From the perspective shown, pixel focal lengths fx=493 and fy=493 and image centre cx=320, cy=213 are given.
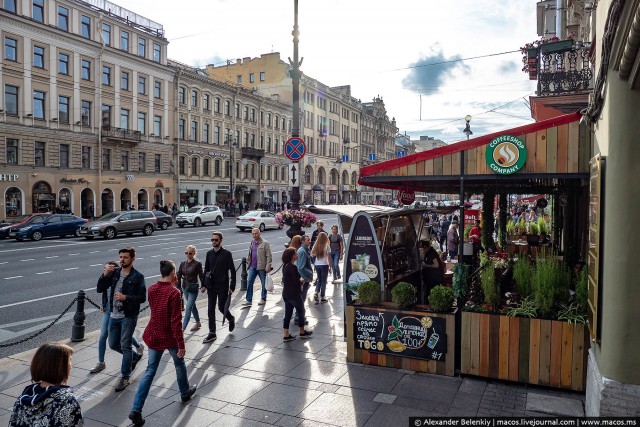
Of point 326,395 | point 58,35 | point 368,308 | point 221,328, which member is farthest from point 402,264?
point 58,35

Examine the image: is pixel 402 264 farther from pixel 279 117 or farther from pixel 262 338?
pixel 279 117

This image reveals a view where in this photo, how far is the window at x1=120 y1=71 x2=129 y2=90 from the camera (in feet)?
132

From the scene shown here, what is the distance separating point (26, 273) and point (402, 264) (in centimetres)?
1196

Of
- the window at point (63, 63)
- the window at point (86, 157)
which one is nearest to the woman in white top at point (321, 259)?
the window at point (86, 157)

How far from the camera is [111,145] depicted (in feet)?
130

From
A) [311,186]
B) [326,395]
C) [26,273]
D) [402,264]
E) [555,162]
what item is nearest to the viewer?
[326,395]

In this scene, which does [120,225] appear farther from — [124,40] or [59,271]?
[124,40]

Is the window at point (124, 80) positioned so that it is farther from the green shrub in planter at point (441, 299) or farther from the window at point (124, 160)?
the green shrub in planter at point (441, 299)

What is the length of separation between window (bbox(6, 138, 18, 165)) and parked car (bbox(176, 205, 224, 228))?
11.0 metres

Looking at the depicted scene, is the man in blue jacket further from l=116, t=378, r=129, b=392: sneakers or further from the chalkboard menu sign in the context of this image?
the chalkboard menu sign

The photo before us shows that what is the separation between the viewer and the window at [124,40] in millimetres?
40156

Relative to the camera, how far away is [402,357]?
21.9ft

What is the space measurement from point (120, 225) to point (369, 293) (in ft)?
76.4

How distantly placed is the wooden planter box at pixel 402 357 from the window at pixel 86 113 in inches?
1427
